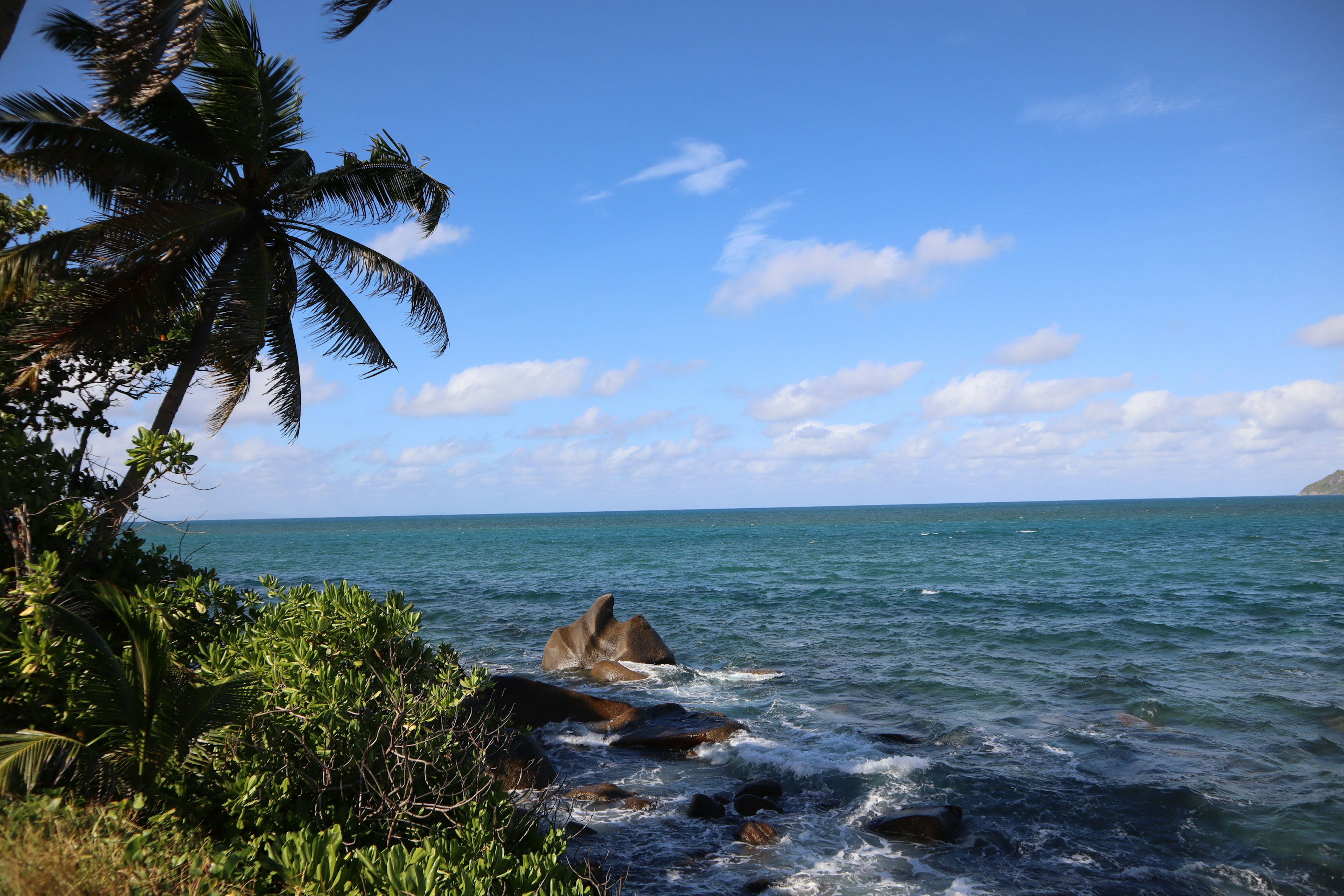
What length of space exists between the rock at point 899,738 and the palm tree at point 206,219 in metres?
10.8

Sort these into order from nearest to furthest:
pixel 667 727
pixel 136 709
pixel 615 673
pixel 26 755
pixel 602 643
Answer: pixel 26 755 → pixel 136 709 → pixel 667 727 → pixel 615 673 → pixel 602 643

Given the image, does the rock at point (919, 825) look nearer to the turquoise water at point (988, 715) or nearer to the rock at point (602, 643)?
the turquoise water at point (988, 715)

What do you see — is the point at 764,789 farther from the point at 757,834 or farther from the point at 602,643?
the point at 602,643

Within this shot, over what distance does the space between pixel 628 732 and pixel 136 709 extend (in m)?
9.85

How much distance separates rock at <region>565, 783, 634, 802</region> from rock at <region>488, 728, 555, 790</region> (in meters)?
0.44

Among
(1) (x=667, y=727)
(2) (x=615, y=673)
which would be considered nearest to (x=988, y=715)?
(1) (x=667, y=727)

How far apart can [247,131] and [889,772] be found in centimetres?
1325

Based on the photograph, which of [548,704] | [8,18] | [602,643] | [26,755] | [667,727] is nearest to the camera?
[26,755]

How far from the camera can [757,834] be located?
962 centimetres

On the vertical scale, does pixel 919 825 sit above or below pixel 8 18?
below

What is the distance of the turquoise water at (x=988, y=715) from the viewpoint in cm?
908

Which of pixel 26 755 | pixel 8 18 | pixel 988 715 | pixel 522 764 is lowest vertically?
pixel 988 715

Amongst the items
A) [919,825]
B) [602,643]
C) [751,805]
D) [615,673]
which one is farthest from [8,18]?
[602,643]

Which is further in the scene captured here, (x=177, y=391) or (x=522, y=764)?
(x=522, y=764)
